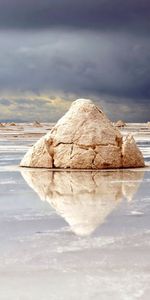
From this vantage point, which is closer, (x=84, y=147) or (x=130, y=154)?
(x=84, y=147)

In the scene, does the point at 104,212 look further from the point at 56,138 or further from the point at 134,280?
the point at 56,138

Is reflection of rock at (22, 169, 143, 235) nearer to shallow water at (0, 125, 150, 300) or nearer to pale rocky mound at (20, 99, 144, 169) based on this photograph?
shallow water at (0, 125, 150, 300)

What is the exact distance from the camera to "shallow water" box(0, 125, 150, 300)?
3.88 meters

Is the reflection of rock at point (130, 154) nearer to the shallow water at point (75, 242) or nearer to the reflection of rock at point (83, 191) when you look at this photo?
the reflection of rock at point (83, 191)

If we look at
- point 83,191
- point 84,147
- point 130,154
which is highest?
point 84,147

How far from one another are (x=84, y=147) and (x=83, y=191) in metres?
4.64

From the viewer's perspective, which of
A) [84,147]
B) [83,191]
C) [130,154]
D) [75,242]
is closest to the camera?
[75,242]

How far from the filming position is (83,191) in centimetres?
878

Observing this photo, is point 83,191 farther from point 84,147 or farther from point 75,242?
point 84,147

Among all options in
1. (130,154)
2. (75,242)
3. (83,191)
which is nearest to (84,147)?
(130,154)

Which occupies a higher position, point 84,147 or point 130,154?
point 84,147

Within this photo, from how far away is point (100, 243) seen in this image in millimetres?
5109

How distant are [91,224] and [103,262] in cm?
150

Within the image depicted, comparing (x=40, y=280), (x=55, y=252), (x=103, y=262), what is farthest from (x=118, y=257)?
(x=40, y=280)
